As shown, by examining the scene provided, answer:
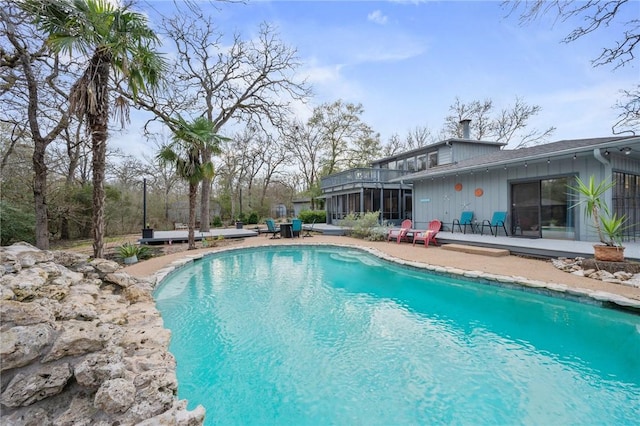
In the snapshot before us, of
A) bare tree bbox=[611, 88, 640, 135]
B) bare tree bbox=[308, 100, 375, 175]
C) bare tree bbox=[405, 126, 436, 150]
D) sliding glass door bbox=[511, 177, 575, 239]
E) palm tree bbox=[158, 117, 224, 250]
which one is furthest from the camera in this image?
bare tree bbox=[405, 126, 436, 150]

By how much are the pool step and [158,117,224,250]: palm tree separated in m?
8.57

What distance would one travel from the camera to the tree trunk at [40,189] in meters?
7.77

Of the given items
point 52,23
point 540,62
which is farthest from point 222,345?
point 540,62

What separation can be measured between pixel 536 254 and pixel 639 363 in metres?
4.84

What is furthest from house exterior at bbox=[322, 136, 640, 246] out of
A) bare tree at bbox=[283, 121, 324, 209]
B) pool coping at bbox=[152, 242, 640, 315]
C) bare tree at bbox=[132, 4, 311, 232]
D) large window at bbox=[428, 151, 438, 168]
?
bare tree at bbox=[283, 121, 324, 209]

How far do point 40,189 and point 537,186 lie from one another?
15.2 meters

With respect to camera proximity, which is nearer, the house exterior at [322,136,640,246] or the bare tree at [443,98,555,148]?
the house exterior at [322,136,640,246]

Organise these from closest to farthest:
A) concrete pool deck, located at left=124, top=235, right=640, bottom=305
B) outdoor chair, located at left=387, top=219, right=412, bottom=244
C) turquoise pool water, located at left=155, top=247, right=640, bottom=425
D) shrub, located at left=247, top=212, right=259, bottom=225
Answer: turquoise pool water, located at left=155, top=247, right=640, bottom=425
concrete pool deck, located at left=124, top=235, right=640, bottom=305
outdoor chair, located at left=387, top=219, right=412, bottom=244
shrub, located at left=247, top=212, right=259, bottom=225

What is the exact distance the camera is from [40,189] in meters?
7.91

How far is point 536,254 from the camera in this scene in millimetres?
7434

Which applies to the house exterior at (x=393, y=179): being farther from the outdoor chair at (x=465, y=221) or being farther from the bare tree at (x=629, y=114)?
the bare tree at (x=629, y=114)

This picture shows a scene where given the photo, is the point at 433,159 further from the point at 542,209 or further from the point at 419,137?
the point at 419,137

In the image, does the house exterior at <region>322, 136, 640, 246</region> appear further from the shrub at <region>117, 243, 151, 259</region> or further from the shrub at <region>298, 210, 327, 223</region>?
the shrub at <region>117, 243, 151, 259</region>

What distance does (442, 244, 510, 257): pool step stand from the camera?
7.89 metres
